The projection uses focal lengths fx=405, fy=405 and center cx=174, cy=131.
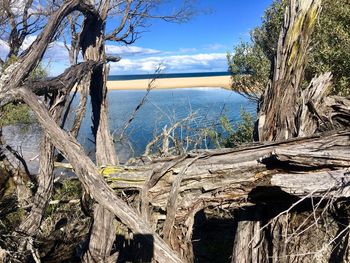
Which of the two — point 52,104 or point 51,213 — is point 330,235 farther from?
point 51,213

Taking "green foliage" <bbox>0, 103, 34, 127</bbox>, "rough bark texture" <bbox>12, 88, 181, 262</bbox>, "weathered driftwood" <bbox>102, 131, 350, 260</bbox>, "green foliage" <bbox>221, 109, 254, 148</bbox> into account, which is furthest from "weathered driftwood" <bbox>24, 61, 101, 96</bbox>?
"green foliage" <bbox>0, 103, 34, 127</bbox>

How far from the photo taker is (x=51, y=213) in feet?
30.6

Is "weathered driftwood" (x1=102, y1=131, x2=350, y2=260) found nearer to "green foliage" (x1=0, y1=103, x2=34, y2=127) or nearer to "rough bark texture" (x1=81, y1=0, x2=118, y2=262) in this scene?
"rough bark texture" (x1=81, y1=0, x2=118, y2=262)

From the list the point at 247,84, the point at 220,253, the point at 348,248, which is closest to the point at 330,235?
the point at 348,248

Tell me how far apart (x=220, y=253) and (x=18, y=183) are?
4.69 meters

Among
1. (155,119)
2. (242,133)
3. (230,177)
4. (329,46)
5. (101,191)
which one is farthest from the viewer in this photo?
(155,119)

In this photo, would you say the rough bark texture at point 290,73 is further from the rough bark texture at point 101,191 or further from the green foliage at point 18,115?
the green foliage at point 18,115

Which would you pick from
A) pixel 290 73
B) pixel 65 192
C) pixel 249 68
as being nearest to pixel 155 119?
pixel 249 68

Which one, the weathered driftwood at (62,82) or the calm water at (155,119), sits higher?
the weathered driftwood at (62,82)

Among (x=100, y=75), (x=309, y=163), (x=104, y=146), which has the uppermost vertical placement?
(x=100, y=75)

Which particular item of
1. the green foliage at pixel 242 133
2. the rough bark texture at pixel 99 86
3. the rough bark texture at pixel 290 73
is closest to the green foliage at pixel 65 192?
the rough bark texture at pixel 99 86

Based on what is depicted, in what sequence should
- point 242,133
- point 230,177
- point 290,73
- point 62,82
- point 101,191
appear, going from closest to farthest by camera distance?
point 101,191, point 230,177, point 290,73, point 62,82, point 242,133

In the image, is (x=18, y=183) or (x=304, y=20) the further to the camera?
(x=18, y=183)

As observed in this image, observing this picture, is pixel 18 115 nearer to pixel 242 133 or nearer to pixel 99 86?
pixel 99 86
